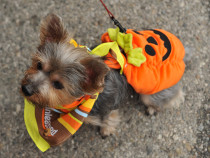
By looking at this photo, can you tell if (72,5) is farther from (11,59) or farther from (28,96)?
(28,96)

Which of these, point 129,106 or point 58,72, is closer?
point 58,72

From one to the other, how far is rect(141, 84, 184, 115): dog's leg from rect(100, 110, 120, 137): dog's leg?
0.52m

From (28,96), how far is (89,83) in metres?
0.67

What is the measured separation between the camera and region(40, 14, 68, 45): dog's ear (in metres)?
2.12

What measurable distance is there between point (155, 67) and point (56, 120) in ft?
4.65

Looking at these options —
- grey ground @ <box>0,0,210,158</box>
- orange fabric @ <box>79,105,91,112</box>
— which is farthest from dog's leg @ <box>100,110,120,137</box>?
orange fabric @ <box>79,105,91,112</box>

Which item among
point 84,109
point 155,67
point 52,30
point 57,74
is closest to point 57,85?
point 57,74

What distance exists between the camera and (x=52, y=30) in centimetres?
227

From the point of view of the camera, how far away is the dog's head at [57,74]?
6.90 feet

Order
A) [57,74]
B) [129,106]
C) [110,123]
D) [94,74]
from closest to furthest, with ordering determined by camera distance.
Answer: [94,74], [57,74], [110,123], [129,106]

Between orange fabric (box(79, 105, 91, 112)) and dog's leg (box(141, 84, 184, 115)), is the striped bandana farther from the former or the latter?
dog's leg (box(141, 84, 184, 115))

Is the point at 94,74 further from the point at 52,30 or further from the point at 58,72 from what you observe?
the point at 52,30

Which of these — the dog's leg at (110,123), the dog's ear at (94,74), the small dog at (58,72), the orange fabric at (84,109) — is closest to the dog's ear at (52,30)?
the small dog at (58,72)

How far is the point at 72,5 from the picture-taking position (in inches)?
148
